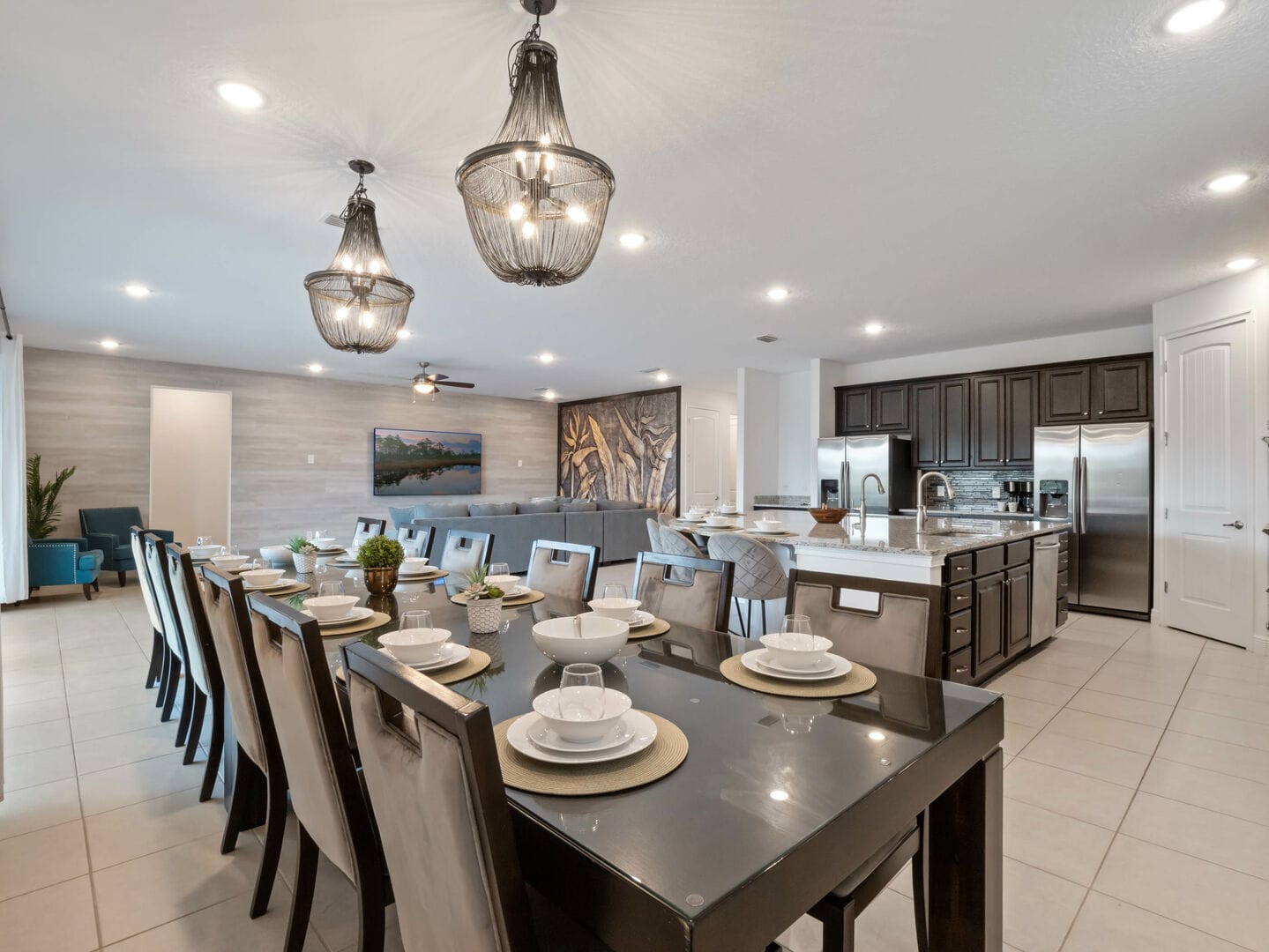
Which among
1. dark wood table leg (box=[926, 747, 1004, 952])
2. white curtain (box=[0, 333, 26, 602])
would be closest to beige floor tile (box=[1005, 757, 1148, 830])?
dark wood table leg (box=[926, 747, 1004, 952])

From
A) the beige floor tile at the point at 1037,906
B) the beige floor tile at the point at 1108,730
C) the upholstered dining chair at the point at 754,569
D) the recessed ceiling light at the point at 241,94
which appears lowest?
the beige floor tile at the point at 1037,906

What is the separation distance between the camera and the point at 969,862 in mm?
1305

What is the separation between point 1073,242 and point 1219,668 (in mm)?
2759

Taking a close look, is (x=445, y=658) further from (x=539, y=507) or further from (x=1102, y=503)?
Answer: (x=539, y=507)

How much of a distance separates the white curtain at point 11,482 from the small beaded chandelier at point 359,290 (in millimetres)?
4516

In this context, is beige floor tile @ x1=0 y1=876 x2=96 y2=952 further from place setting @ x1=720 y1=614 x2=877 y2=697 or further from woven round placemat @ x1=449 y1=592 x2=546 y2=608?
place setting @ x1=720 y1=614 x2=877 y2=697

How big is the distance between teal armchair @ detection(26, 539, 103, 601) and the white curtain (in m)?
0.23

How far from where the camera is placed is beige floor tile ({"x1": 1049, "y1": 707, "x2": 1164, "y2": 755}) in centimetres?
278

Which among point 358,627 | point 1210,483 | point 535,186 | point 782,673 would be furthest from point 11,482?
point 1210,483

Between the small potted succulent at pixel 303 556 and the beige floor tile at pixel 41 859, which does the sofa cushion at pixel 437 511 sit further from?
the beige floor tile at pixel 41 859

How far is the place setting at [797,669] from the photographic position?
1.37m

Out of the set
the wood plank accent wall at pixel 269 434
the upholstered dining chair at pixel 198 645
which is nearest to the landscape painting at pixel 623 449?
the wood plank accent wall at pixel 269 434

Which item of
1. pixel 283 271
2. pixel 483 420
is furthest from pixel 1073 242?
pixel 483 420

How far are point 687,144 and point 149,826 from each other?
10.5 feet
